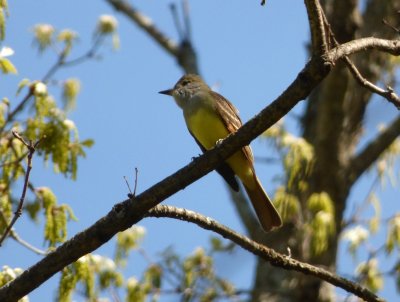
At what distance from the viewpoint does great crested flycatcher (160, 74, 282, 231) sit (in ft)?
18.8

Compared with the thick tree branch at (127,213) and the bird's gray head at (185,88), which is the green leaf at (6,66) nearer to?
the thick tree branch at (127,213)

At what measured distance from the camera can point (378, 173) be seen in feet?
28.1

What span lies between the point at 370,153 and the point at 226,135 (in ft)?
11.8

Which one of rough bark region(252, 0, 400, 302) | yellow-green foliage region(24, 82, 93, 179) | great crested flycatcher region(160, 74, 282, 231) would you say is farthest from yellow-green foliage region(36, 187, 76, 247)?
rough bark region(252, 0, 400, 302)

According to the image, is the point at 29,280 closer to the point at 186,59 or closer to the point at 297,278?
the point at 297,278

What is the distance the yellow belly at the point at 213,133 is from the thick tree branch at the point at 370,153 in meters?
3.23

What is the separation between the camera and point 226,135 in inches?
229

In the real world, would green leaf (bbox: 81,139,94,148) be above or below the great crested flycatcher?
below

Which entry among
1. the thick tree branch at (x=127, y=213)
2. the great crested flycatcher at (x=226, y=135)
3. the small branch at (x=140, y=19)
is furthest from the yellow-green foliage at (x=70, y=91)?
the small branch at (x=140, y=19)

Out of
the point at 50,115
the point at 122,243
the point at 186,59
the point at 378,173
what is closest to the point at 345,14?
the point at 378,173

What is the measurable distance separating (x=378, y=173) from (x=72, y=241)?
19.0ft

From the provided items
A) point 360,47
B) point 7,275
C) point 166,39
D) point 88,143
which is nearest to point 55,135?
point 88,143

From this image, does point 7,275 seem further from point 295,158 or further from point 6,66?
point 295,158

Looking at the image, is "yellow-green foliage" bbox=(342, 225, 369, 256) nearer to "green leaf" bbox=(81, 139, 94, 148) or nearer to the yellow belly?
the yellow belly
